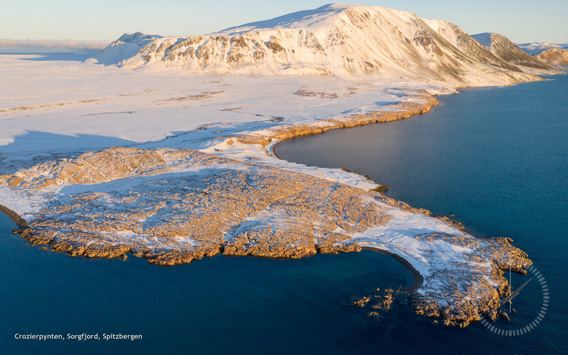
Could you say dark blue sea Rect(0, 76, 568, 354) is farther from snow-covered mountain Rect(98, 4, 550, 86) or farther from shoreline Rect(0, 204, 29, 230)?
snow-covered mountain Rect(98, 4, 550, 86)

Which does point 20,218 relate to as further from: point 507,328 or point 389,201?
point 507,328

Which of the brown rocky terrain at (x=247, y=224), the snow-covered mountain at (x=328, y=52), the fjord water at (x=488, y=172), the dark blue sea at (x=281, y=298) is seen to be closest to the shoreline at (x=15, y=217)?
the brown rocky terrain at (x=247, y=224)

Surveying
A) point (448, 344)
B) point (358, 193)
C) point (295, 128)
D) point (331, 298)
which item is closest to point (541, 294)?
point (448, 344)

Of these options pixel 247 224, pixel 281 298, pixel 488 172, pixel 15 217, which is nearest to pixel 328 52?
pixel 488 172

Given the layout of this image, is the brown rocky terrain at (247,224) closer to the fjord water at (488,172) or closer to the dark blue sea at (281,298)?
the dark blue sea at (281,298)

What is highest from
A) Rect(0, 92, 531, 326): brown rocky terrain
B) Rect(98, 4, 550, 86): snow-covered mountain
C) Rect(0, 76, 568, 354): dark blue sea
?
Rect(98, 4, 550, 86): snow-covered mountain

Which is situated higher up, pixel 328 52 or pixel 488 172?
pixel 328 52

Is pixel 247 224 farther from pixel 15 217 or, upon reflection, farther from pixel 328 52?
pixel 328 52

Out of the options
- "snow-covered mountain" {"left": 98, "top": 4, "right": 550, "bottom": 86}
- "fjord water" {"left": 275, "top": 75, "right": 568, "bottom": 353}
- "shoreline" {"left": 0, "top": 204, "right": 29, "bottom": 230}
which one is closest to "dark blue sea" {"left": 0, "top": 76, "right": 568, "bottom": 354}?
"fjord water" {"left": 275, "top": 75, "right": 568, "bottom": 353}
